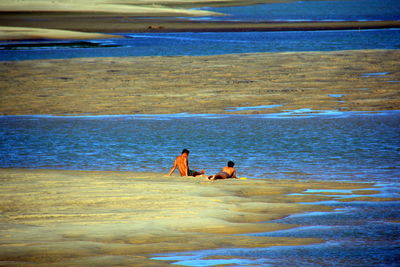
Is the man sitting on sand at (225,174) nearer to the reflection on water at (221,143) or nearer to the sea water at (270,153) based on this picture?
the sea water at (270,153)

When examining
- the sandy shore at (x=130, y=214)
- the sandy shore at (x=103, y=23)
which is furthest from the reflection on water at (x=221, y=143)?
the sandy shore at (x=103, y=23)

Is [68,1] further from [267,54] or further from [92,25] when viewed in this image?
[267,54]

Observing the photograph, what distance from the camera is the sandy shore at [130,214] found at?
8.90 meters

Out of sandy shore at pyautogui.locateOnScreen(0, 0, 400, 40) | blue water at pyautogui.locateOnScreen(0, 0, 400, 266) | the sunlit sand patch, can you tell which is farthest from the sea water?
sandy shore at pyautogui.locateOnScreen(0, 0, 400, 40)

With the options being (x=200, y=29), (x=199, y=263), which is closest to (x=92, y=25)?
(x=200, y=29)

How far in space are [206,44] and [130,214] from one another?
3949 cm

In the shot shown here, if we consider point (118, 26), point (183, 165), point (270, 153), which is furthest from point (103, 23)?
point (183, 165)

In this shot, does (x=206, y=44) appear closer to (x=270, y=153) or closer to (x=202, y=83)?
(x=202, y=83)

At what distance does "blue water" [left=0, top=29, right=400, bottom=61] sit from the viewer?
144ft

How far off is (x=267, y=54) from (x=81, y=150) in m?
22.3

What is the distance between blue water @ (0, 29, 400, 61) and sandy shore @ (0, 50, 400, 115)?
3.97 m

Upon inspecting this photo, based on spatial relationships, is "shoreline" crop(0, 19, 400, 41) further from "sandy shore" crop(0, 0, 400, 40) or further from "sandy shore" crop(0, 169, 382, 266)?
"sandy shore" crop(0, 169, 382, 266)

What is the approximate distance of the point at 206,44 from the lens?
49688mm

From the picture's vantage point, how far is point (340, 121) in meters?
23.6
